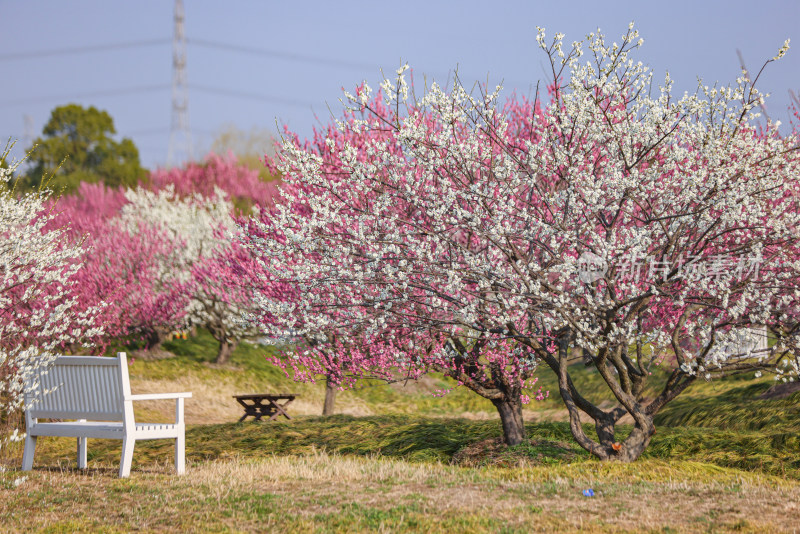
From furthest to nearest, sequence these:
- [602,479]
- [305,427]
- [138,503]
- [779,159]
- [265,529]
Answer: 1. [305,427]
2. [779,159]
3. [602,479]
4. [138,503]
5. [265,529]

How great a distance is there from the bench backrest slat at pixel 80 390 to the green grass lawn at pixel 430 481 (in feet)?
2.13

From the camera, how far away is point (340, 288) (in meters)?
9.05

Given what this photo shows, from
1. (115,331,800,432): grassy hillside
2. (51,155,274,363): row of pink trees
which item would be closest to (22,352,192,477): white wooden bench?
(115,331,800,432): grassy hillside

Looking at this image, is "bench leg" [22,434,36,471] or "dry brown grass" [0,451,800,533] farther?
"bench leg" [22,434,36,471]

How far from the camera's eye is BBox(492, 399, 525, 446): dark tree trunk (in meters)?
9.37

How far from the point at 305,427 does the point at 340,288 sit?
3.89m

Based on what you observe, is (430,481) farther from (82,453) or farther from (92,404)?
(82,453)

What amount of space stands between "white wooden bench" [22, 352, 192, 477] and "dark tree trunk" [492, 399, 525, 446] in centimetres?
365

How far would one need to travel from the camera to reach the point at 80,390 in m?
8.39

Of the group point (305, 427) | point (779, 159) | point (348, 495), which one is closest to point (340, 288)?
point (348, 495)

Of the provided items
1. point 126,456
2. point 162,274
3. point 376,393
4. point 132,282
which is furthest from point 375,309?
point 162,274

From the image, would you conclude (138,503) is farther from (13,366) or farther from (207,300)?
(207,300)

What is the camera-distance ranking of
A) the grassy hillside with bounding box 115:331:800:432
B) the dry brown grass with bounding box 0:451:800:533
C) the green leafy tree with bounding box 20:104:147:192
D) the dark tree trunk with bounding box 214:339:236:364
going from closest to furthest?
the dry brown grass with bounding box 0:451:800:533 → the grassy hillside with bounding box 115:331:800:432 → the dark tree trunk with bounding box 214:339:236:364 → the green leafy tree with bounding box 20:104:147:192

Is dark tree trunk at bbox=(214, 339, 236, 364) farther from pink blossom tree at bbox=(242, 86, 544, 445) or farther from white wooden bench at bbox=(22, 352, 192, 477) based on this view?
white wooden bench at bbox=(22, 352, 192, 477)
